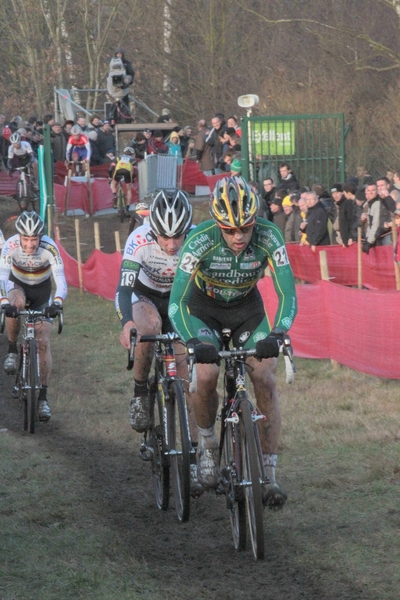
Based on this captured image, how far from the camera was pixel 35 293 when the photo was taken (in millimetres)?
10688

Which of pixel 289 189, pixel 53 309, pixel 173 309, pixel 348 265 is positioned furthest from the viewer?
pixel 289 189

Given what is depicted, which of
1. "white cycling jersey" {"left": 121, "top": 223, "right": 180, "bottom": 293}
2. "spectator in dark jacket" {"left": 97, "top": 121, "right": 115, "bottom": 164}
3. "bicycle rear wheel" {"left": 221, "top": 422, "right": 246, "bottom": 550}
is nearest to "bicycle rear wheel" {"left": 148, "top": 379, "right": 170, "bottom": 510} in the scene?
"white cycling jersey" {"left": 121, "top": 223, "right": 180, "bottom": 293}

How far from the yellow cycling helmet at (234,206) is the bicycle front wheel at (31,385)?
173 inches

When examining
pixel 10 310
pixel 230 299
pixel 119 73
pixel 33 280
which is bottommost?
pixel 10 310

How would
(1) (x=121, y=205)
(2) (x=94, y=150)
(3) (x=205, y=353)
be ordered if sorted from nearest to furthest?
(3) (x=205, y=353) < (1) (x=121, y=205) < (2) (x=94, y=150)

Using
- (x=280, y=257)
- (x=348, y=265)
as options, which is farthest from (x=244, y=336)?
(x=348, y=265)

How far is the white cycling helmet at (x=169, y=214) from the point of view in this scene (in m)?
6.83

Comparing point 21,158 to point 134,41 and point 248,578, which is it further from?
point 248,578

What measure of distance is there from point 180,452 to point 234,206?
1.72m

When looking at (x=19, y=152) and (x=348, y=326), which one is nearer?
(x=348, y=326)

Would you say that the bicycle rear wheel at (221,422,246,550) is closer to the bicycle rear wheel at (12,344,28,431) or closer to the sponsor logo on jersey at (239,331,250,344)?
the sponsor logo on jersey at (239,331,250,344)

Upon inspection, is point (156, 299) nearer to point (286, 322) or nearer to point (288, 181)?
point (286, 322)

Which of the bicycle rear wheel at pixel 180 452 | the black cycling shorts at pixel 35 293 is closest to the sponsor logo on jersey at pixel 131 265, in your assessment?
the bicycle rear wheel at pixel 180 452

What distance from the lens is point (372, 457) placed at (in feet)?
25.9
